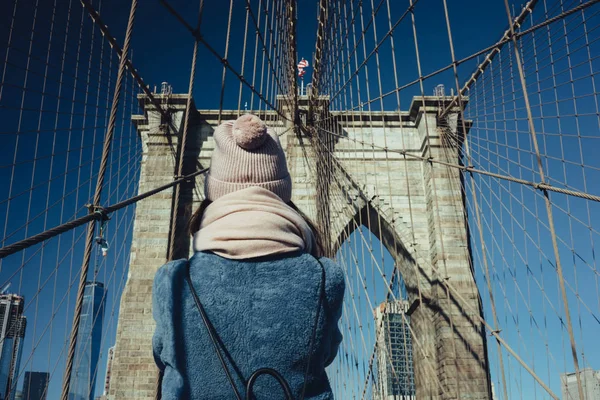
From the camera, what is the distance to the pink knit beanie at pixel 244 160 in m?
1.24

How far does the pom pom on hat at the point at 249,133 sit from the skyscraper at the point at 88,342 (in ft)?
1.65

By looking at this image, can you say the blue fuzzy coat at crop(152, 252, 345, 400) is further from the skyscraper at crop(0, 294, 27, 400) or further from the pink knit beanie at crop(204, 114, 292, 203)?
the skyscraper at crop(0, 294, 27, 400)

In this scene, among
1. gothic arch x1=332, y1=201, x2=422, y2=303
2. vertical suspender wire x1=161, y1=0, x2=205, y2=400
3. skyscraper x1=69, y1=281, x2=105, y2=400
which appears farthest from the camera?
gothic arch x1=332, y1=201, x2=422, y2=303

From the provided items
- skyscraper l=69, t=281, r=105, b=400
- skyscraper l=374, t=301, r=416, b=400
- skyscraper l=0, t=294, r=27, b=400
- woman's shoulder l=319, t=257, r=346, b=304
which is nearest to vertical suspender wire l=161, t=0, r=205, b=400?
skyscraper l=69, t=281, r=105, b=400

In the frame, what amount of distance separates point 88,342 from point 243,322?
589 cm

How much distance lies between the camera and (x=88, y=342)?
628cm

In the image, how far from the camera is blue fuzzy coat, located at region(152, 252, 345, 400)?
1083mm

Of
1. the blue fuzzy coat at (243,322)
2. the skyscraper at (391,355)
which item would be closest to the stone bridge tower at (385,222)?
the skyscraper at (391,355)

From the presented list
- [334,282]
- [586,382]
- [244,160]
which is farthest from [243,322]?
[586,382]

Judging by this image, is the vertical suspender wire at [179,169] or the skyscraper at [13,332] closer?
the vertical suspender wire at [179,169]

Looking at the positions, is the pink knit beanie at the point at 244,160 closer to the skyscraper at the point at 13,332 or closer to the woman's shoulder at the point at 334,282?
the woman's shoulder at the point at 334,282

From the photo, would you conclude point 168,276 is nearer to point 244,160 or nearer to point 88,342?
point 244,160

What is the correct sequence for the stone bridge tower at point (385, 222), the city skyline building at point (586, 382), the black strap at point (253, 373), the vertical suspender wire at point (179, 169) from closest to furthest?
Answer: the black strap at point (253, 373), the vertical suspender wire at point (179, 169), the city skyline building at point (586, 382), the stone bridge tower at point (385, 222)

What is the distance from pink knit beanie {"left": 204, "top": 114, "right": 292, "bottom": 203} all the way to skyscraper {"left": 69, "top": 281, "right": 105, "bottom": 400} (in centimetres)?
41
